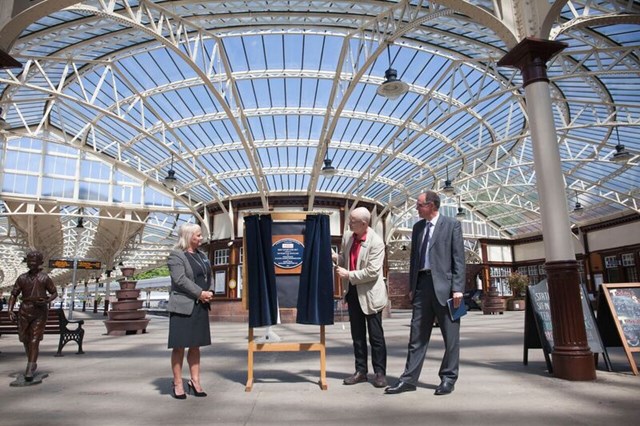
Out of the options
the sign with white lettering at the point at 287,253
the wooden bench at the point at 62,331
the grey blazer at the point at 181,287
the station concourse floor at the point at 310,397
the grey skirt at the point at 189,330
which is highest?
the sign with white lettering at the point at 287,253

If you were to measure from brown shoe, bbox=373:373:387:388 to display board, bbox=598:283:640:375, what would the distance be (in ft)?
9.49

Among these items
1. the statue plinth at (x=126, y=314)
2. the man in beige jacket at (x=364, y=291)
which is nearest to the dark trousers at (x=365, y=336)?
the man in beige jacket at (x=364, y=291)

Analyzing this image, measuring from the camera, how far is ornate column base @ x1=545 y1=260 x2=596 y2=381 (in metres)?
4.68

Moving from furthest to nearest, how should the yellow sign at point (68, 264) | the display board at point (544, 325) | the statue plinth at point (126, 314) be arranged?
the yellow sign at point (68, 264) → the statue plinth at point (126, 314) → the display board at point (544, 325)

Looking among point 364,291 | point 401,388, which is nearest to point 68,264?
point 364,291

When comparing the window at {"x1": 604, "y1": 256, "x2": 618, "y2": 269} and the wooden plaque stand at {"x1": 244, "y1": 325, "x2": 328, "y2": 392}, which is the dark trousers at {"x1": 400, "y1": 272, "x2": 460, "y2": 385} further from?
the window at {"x1": 604, "y1": 256, "x2": 618, "y2": 269}

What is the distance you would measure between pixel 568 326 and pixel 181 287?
409 cm

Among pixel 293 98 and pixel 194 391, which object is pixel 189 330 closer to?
pixel 194 391

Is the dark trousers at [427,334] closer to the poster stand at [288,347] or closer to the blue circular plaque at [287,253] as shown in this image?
the poster stand at [288,347]

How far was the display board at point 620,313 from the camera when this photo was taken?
16.9 feet

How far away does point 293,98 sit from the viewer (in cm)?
1761

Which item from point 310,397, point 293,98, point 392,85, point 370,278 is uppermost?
point 293,98

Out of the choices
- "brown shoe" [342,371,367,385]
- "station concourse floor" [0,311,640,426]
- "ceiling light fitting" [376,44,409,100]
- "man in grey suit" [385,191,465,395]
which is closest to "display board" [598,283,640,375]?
"station concourse floor" [0,311,640,426]

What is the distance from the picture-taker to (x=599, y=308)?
548cm
